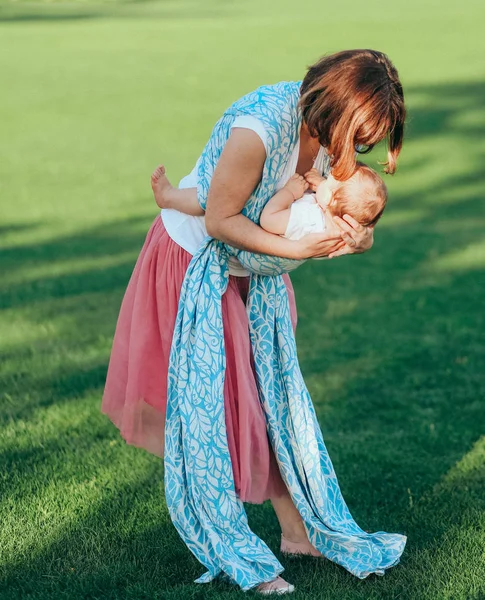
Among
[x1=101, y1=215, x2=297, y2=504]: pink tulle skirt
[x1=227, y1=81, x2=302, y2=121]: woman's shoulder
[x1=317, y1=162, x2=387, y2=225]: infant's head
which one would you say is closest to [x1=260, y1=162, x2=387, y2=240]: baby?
[x1=317, y1=162, x2=387, y2=225]: infant's head

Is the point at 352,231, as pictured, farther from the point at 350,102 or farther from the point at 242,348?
the point at 242,348

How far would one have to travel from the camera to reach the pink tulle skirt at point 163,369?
3.25 m

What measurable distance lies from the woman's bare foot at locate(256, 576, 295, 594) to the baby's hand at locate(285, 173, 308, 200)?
4.24ft

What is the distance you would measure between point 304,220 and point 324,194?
102 millimetres

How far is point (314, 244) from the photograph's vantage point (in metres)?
2.95

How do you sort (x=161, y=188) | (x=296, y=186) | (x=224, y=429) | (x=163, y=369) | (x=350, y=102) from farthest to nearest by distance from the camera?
(x=163, y=369)
(x=161, y=188)
(x=224, y=429)
(x=296, y=186)
(x=350, y=102)

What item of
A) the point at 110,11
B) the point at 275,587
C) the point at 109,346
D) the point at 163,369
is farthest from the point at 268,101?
the point at 110,11

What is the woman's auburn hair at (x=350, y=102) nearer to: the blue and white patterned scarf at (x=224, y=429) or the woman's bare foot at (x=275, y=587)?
the blue and white patterned scarf at (x=224, y=429)

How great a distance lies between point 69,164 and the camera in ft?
40.3

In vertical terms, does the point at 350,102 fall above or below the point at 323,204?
above

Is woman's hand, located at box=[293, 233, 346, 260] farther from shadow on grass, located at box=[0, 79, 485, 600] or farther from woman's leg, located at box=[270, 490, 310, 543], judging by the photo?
shadow on grass, located at box=[0, 79, 485, 600]

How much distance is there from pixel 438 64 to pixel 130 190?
11.4 meters

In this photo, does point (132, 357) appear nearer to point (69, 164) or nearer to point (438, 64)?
point (69, 164)

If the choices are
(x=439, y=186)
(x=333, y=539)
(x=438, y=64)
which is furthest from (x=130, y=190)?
(x=438, y=64)
